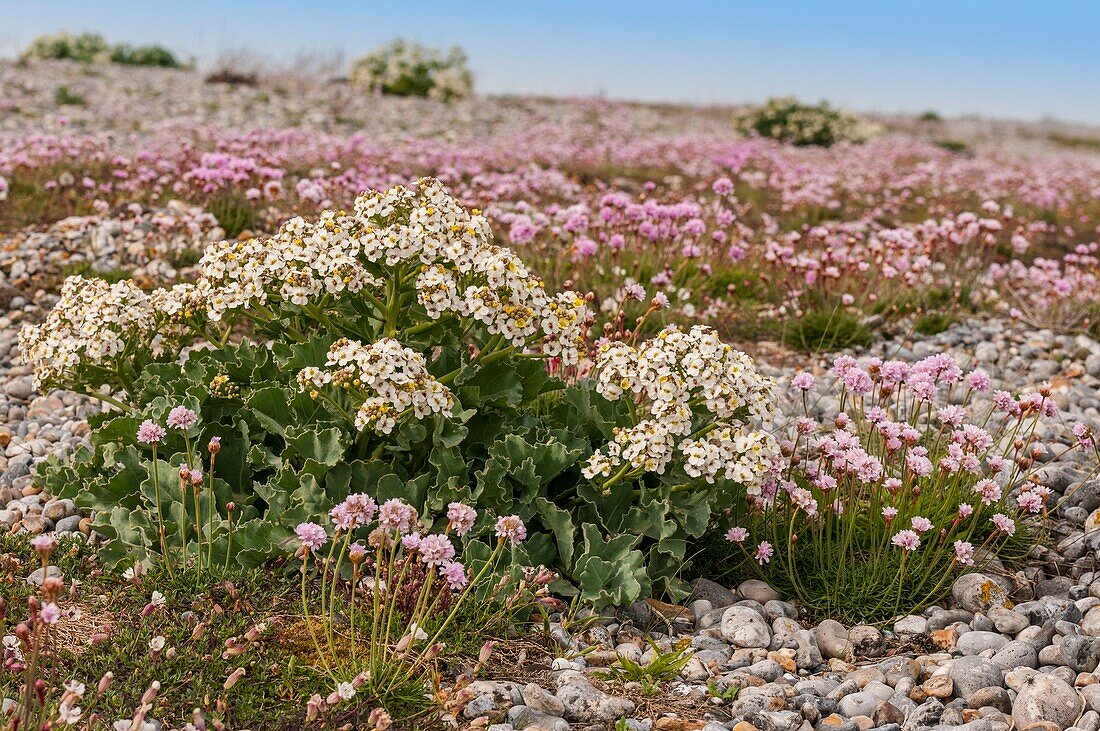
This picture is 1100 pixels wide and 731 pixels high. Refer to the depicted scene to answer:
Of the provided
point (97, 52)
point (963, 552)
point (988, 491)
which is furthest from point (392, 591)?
point (97, 52)

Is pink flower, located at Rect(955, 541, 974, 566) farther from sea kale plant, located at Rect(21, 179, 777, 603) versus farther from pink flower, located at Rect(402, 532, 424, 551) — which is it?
pink flower, located at Rect(402, 532, 424, 551)

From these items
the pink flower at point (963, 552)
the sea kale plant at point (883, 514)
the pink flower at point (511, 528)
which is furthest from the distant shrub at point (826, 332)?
the pink flower at point (511, 528)

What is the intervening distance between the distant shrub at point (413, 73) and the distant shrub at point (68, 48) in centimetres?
819

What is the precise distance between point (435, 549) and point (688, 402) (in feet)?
3.73

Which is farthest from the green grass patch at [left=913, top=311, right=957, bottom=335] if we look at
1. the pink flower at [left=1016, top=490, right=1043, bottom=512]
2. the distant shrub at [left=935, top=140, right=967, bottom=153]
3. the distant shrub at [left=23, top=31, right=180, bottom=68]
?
the distant shrub at [left=23, top=31, right=180, bottom=68]

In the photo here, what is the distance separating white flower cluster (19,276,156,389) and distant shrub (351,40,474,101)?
805 inches

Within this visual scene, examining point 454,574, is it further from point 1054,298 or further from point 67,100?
point 67,100

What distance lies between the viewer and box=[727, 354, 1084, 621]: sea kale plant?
12.7ft

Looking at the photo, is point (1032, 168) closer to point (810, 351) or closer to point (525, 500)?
point (810, 351)

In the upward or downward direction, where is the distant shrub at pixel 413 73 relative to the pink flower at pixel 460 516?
upward

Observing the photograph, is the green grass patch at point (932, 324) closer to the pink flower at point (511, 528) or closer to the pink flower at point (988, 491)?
the pink flower at point (988, 491)

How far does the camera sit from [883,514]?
151 inches

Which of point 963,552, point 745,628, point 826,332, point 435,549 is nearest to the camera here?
point 435,549

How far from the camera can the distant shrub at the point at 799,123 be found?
22484 mm
